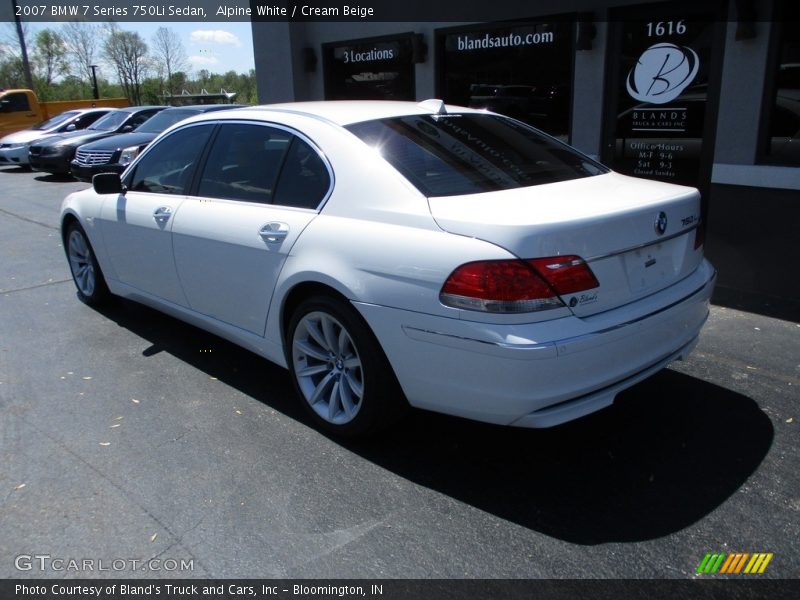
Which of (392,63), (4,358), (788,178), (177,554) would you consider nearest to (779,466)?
(177,554)

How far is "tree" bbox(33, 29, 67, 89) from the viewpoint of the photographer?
2000 inches

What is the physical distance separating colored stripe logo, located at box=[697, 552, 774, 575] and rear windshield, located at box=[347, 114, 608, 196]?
5.96 ft

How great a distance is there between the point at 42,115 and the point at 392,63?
20.5 meters

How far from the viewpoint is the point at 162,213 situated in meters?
4.51

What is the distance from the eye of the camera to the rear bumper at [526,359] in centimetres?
276

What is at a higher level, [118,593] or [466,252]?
[466,252]

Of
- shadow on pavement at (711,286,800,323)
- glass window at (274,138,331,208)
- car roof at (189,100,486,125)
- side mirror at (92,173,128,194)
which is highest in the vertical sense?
car roof at (189,100,486,125)

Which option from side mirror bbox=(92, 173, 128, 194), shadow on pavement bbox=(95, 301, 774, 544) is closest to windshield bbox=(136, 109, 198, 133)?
side mirror bbox=(92, 173, 128, 194)

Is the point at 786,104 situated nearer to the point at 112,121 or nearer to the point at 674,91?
the point at 674,91

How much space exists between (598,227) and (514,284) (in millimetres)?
480

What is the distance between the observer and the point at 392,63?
9.39 meters

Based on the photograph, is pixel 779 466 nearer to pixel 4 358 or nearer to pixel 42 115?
pixel 4 358

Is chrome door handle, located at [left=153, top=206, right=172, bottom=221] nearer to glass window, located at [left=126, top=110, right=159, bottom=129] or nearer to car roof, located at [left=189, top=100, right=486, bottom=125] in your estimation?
car roof, located at [left=189, top=100, right=486, bottom=125]

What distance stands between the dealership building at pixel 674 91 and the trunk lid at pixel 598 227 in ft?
9.22
